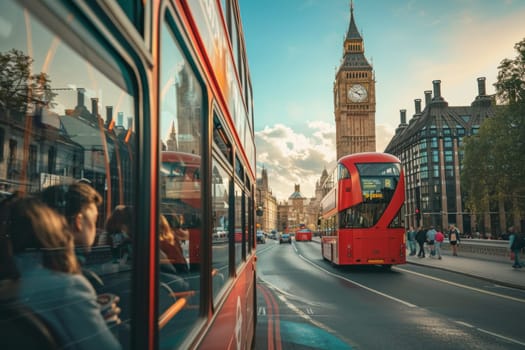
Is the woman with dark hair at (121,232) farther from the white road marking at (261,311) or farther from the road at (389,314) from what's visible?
the white road marking at (261,311)

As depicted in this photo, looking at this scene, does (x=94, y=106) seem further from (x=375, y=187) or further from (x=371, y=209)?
(x=371, y=209)

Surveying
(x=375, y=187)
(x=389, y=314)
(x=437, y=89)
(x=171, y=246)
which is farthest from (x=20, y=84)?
(x=437, y=89)

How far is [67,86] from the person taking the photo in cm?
104

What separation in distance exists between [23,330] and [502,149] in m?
30.0

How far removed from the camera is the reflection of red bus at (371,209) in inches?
604

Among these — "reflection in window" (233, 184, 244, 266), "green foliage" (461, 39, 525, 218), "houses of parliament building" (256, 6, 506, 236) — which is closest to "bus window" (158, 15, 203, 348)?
"reflection in window" (233, 184, 244, 266)

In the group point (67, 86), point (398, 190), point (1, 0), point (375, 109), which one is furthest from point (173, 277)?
point (375, 109)

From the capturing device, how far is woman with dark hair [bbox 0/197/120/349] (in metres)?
0.88

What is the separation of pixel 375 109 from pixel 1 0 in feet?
328

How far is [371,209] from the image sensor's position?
Result: 50.6 ft

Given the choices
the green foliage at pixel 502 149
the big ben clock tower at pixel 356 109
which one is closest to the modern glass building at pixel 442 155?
the big ben clock tower at pixel 356 109

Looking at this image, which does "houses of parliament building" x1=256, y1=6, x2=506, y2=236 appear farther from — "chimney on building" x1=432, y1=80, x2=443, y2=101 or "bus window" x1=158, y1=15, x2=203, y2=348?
"bus window" x1=158, y1=15, x2=203, y2=348

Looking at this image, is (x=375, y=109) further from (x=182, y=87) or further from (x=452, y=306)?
(x=182, y=87)

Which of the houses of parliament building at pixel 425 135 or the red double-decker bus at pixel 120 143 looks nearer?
the red double-decker bus at pixel 120 143
